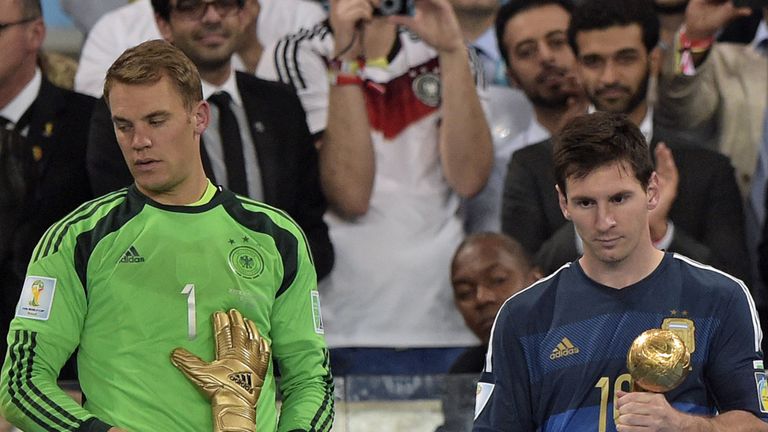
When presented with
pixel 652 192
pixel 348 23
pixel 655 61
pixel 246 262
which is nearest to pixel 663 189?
pixel 655 61

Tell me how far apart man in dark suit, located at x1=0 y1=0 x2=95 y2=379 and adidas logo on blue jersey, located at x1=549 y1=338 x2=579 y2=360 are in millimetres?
2570

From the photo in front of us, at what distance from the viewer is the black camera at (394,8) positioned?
226 inches

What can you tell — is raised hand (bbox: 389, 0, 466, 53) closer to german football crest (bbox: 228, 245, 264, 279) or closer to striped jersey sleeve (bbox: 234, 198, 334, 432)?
striped jersey sleeve (bbox: 234, 198, 334, 432)

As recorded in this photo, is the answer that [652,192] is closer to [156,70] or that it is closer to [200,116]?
[200,116]

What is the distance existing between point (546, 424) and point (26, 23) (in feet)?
10.3

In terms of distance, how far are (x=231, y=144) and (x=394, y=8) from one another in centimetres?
94

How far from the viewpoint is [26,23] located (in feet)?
17.9

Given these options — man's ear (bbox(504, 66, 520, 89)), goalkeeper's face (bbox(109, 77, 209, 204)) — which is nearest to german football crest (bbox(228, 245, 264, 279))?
goalkeeper's face (bbox(109, 77, 209, 204))

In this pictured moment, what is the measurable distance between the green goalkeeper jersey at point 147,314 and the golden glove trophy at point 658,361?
81 centimetres

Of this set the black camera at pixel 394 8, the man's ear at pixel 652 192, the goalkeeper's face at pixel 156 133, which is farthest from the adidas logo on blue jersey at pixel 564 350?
the black camera at pixel 394 8

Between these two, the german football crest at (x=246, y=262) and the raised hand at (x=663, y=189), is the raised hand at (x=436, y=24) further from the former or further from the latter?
the german football crest at (x=246, y=262)

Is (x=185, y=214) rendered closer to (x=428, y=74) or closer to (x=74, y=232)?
(x=74, y=232)

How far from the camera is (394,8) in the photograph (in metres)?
5.75

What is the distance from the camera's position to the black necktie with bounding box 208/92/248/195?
543cm
